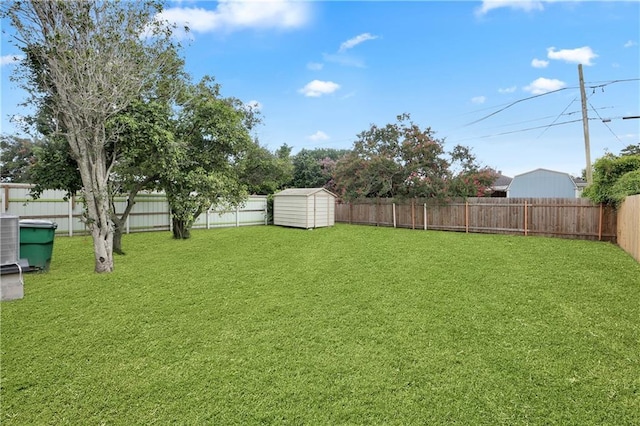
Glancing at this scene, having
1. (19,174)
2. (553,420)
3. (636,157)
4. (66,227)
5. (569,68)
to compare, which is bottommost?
(553,420)

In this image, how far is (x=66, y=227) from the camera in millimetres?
9547

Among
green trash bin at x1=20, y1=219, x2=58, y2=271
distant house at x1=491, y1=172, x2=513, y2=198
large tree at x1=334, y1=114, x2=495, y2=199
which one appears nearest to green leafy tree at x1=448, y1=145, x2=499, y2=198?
large tree at x1=334, y1=114, x2=495, y2=199

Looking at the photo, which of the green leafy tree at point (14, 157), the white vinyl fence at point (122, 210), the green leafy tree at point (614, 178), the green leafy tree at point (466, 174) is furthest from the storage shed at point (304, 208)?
the green leafy tree at point (14, 157)

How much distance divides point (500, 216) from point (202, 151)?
33.2 ft

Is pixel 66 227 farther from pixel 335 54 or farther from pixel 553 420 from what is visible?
pixel 553 420

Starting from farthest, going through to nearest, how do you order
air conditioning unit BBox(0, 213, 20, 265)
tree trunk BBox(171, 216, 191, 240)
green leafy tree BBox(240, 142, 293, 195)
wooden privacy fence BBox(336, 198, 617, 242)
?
green leafy tree BBox(240, 142, 293, 195) → tree trunk BBox(171, 216, 191, 240) → wooden privacy fence BBox(336, 198, 617, 242) → air conditioning unit BBox(0, 213, 20, 265)

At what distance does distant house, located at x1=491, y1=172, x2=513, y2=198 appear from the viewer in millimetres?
21475

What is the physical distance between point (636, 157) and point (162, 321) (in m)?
10.8

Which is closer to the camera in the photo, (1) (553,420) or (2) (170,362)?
(1) (553,420)

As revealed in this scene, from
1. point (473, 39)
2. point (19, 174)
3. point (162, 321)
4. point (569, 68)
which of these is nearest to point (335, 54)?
point (473, 39)

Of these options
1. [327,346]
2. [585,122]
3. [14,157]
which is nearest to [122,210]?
[327,346]

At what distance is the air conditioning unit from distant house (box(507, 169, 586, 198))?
952 inches

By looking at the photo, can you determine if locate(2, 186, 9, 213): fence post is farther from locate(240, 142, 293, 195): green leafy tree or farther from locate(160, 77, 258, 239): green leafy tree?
locate(240, 142, 293, 195): green leafy tree

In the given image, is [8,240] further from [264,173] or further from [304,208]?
[264,173]
